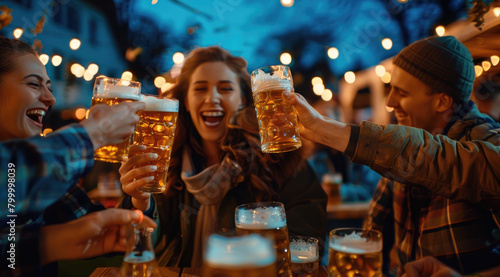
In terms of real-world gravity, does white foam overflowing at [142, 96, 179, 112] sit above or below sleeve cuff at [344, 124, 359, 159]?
above

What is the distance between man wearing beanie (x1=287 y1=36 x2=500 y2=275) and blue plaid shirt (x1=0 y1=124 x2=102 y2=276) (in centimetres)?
82

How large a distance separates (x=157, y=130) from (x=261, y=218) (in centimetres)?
61

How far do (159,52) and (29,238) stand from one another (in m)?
4.64

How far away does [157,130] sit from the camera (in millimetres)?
1359

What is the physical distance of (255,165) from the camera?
6.41 ft

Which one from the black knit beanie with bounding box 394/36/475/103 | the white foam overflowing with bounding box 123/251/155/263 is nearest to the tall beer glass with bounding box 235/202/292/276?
the white foam overflowing with bounding box 123/251/155/263

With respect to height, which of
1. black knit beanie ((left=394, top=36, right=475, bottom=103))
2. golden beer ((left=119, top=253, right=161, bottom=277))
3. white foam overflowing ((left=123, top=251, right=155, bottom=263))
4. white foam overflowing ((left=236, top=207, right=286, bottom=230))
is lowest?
golden beer ((left=119, top=253, right=161, bottom=277))

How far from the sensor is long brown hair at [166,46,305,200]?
1922mm

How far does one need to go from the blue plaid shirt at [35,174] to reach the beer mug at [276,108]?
2.32 feet

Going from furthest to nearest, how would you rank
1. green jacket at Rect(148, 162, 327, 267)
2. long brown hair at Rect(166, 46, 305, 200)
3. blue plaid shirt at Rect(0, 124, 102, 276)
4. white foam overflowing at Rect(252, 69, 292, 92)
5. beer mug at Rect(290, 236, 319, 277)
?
long brown hair at Rect(166, 46, 305, 200) → green jacket at Rect(148, 162, 327, 267) → white foam overflowing at Rect(252, 69, 292, 92) → beer mug at Rect(290, 236, 319, 277) → blue plaid shirt at Rect(0, 124, 102, 276)

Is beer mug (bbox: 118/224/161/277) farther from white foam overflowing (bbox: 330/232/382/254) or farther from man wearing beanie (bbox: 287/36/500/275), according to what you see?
man wearing beanie (bbox: 287/36/500/275)

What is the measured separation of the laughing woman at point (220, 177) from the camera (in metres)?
1.83

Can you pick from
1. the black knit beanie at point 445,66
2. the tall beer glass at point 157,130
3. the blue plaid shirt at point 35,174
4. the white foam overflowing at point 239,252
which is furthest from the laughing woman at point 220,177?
the white foam overflowing at point 239,252

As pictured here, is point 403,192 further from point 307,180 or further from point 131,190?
point 131,190
